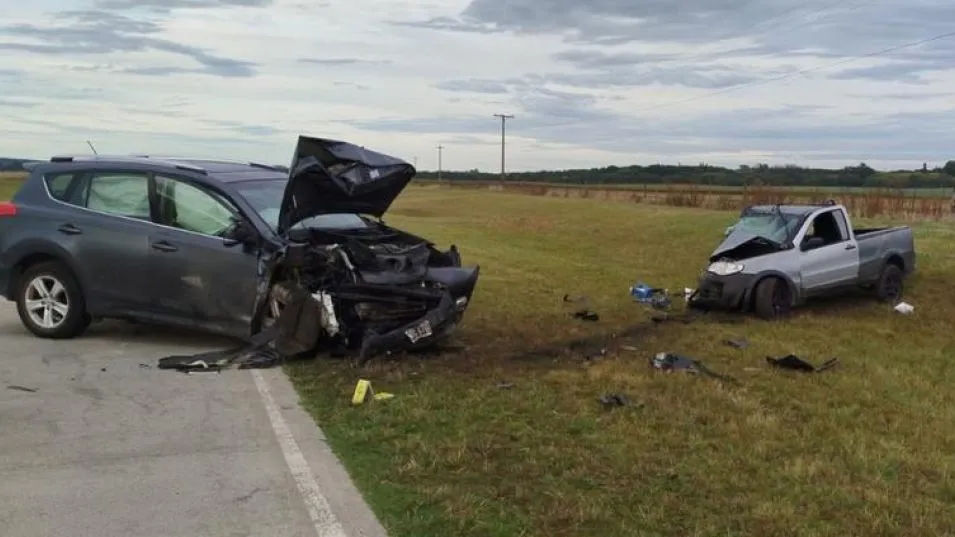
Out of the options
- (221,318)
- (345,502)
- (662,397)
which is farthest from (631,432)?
(221,318)

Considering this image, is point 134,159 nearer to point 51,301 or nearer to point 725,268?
point 51,301

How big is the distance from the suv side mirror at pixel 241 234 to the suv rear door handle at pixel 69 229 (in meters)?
1.69

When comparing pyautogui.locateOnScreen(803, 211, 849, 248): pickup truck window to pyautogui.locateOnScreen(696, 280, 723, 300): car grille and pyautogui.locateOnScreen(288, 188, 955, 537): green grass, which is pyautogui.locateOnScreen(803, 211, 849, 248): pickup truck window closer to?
pyautogui.locateOnScreen(288, 188, 955, 537): green grass

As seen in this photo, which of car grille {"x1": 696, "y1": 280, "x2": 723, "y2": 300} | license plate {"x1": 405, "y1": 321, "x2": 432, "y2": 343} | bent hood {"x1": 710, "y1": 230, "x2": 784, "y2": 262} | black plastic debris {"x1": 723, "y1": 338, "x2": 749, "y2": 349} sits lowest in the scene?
black plastic debris {"x1": 723, "y1": 338, "x2": 749, "y2": 349}

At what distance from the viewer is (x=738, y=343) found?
9641 millimetres

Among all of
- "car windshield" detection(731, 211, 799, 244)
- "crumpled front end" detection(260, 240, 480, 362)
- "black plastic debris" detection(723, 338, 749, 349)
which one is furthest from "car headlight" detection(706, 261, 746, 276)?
"crumpled front end" detection(260, 240, 480, 362)

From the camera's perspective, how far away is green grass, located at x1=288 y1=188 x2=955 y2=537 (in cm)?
454

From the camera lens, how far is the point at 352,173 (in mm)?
8539

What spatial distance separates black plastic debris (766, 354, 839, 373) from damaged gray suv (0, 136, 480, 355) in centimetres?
301

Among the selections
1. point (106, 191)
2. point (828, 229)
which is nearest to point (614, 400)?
point (106, 191)

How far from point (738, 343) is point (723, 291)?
2476 mm

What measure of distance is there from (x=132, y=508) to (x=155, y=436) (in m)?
1.38

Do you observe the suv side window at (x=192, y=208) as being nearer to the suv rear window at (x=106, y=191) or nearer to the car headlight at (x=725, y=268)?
the suv rear window at (x=106, y=191)

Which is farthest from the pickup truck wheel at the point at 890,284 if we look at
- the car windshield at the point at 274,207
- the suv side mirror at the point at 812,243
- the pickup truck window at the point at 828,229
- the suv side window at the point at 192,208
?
the suv side window at the point at 192,208
